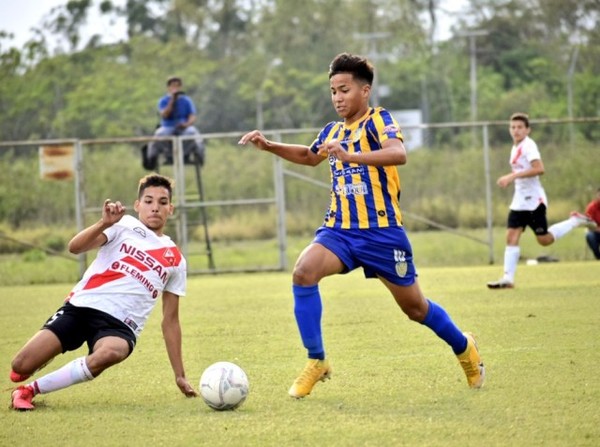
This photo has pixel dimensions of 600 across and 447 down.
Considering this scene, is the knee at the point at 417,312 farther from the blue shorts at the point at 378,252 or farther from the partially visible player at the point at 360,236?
the blue shorts at the point at 378,252

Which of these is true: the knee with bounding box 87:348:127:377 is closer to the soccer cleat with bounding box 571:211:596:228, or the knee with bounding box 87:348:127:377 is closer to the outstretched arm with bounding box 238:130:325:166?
the outstretched arm with bounding box 238:130:325:166

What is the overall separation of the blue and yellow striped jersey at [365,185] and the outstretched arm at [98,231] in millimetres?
1365

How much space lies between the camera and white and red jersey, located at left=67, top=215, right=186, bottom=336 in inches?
281

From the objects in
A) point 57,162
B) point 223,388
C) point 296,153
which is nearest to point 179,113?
point 57,162

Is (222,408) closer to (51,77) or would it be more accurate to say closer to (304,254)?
(304,254)

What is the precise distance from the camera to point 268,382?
7562 mm

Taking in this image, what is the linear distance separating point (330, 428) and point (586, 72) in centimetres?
3729

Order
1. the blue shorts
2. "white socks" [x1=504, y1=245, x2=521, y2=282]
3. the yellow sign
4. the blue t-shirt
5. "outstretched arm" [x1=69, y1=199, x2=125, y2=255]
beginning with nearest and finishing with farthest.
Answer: "outstretched arm" [x1=69, y1=199, x2=125, y2=255] → the blue shorts → "white socks" [x1=504, y1=245, x2=521, y2=282] → the yellow sign → the blue t-shirt

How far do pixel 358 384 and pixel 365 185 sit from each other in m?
1.26

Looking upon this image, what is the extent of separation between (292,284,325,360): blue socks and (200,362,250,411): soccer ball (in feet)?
1.91

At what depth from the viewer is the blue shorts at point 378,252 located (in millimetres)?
7055

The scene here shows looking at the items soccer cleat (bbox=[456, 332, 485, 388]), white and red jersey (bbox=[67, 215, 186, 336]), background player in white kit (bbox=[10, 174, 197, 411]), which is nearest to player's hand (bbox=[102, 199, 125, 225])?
background player in white kit (bbox=[10, 174, 197, 411])

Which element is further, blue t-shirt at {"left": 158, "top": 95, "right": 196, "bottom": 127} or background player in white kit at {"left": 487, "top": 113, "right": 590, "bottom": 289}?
blue t-shirt at {"left": 158, "top": 95, "right": 196, "bottom": 127}

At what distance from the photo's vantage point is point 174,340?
713 cm
